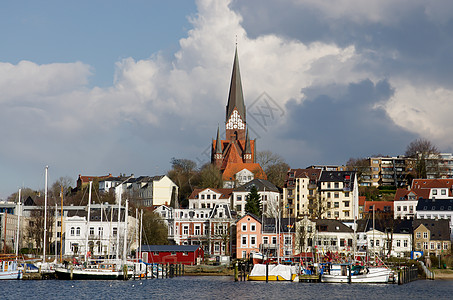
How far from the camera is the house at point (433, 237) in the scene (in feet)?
347

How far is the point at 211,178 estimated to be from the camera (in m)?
153

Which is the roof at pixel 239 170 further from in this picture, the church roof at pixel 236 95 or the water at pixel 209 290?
the water at pixel 209 290

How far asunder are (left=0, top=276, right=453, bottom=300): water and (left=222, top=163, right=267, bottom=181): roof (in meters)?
77.1

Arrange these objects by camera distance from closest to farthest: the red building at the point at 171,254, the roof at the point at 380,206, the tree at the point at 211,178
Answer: the red building at the point at 171,254 < the roof at the point at 380,206 < the tree at the point at 211,178

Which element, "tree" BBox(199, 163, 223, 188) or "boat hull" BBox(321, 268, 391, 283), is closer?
"boat hull" BBox(321, 268, 391, 283)

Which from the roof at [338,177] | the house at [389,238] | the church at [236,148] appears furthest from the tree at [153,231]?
the church at [236,148]

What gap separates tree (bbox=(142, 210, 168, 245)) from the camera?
109 m

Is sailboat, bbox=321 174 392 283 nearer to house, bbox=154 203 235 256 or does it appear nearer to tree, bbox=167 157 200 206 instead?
house, bbox=154 203 235 256

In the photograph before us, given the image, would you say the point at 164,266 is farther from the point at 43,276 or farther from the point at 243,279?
the point at 43,276

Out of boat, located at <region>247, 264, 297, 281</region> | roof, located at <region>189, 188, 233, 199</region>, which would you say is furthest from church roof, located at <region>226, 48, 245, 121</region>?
boat, located at <region>247, 264, 297, 281</region>

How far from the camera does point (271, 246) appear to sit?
10812cm

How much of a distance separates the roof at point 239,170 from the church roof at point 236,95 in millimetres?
29925

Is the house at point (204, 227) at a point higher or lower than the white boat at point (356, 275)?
higher

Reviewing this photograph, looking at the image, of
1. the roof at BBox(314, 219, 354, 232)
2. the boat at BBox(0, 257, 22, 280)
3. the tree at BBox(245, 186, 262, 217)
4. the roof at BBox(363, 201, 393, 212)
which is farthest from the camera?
the roof at BBox(363, 201, 393, 212)
